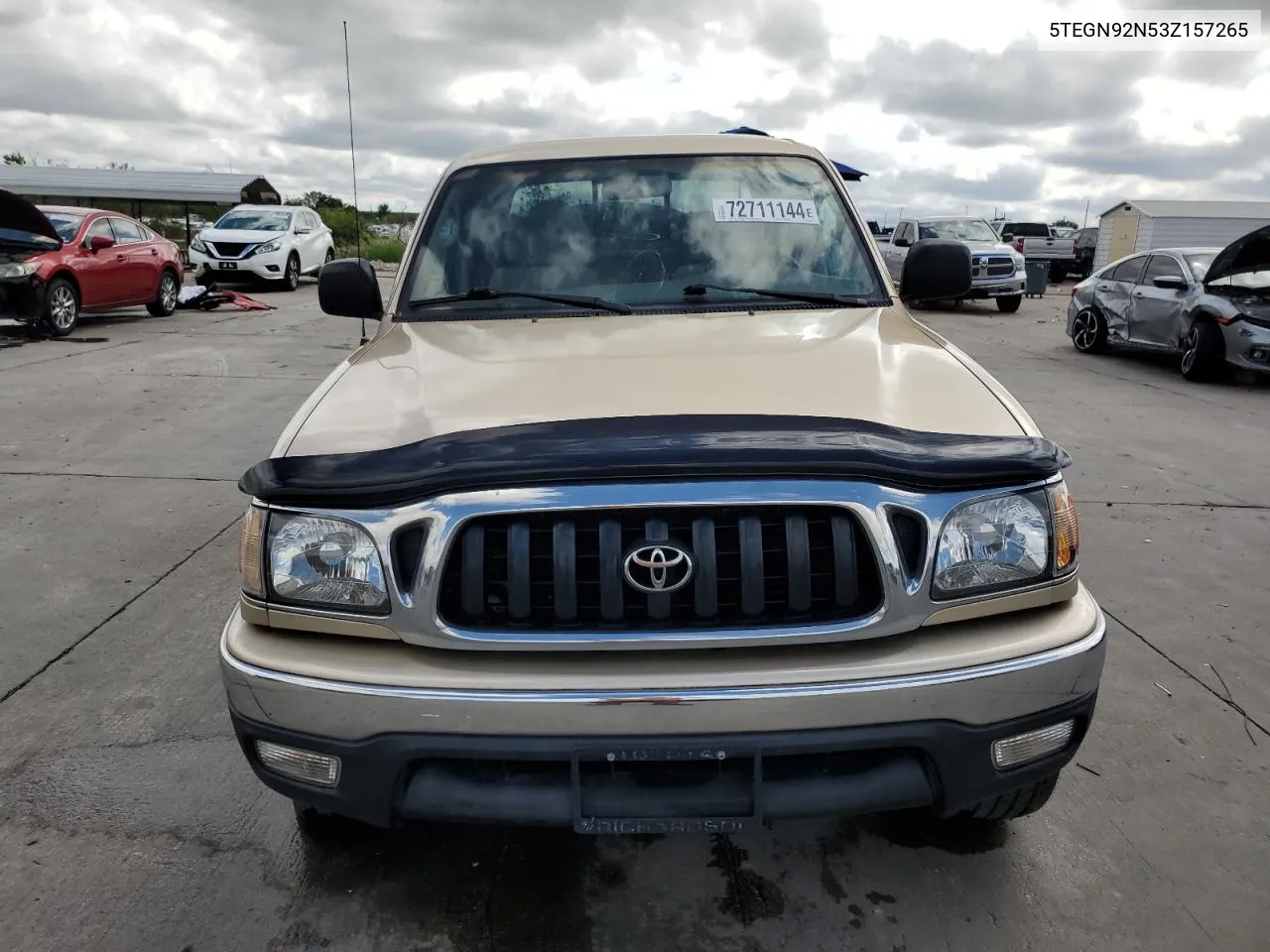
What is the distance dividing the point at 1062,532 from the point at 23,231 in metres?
12.8

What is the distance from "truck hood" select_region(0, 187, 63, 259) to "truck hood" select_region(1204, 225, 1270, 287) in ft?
43.4

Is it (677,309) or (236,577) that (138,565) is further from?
(677,309)

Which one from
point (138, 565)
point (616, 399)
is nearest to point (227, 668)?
point (616, 399)

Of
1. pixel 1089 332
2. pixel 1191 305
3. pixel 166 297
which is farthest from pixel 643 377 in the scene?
pixel 166 297

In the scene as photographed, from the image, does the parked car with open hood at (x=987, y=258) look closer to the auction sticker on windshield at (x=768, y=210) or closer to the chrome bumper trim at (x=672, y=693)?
the auction sticker on windshield at (x=768, y=210)

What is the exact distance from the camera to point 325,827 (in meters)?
2.35

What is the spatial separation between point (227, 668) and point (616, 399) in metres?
0.97

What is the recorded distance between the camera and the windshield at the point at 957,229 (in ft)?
61.1

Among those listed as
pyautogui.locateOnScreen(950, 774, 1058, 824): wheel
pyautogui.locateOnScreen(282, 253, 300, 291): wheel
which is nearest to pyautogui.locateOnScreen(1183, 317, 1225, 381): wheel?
pyautogui.locateOnScreen(950, 774, 1058, 824): wheel

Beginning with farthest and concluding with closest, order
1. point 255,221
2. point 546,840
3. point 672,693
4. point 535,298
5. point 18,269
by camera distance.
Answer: point 255,221 → point 18,269 → point 535,298 → point 546,840 → point 672,693

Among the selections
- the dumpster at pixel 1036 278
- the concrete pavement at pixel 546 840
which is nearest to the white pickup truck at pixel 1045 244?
the dumpster at pixel 1036 278

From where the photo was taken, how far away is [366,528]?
186cm

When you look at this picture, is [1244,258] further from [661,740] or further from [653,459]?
[661,740]

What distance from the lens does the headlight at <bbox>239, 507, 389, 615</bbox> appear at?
6.15ft
